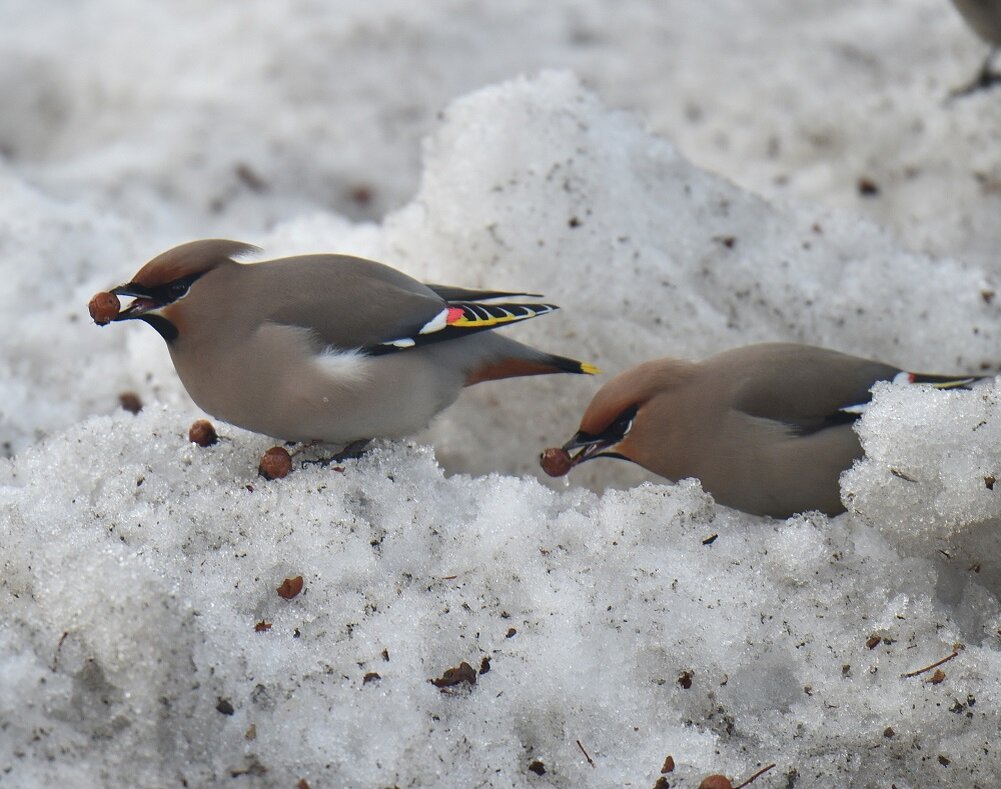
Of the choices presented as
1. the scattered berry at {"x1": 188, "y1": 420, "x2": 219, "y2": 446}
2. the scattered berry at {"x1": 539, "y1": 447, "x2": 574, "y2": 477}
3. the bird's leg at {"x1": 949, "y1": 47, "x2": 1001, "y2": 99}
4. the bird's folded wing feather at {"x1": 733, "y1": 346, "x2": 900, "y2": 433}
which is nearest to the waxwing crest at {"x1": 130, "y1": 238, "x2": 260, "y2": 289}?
the scattered berry at {"x1": 188, "y1": 420, "x2": 219, "y2": 446}

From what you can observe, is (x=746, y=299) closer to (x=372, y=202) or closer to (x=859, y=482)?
(x=859, y=482)

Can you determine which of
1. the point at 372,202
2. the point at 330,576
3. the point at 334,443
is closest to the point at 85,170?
the point at 372,202

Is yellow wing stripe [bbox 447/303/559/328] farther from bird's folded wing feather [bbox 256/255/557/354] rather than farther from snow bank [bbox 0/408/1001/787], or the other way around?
snow bank [bbox 0/408/1001/787]

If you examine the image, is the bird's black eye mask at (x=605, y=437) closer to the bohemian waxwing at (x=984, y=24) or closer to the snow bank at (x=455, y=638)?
the snow bank at (x=455, y=638)

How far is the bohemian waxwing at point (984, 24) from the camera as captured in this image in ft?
16.4

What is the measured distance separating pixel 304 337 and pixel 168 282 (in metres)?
0.36

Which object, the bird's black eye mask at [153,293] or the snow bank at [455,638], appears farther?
the bird's black eye mask at [153,293]

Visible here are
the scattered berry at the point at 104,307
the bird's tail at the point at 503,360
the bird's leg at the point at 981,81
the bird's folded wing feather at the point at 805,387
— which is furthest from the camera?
the bird's leg at the point at 981,81

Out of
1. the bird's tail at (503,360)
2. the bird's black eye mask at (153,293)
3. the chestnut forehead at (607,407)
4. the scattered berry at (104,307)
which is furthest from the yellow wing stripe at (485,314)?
the scattered berry at (104,307)

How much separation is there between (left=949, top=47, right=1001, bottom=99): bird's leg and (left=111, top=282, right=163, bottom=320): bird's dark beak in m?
3.89

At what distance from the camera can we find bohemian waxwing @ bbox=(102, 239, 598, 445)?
9.70ft

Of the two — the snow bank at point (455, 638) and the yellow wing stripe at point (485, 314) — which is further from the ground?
the yellow wing stripe at point (485, 314)

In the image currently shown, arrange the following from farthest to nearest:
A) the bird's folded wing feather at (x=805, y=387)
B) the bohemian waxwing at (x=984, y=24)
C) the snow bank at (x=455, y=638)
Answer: the bohemian waxwing at (x=984, y=24)
the bird's folded wing feather at (x=805, y=387)
the snow bank at (x=455, y=638)

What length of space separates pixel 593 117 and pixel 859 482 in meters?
1.85
